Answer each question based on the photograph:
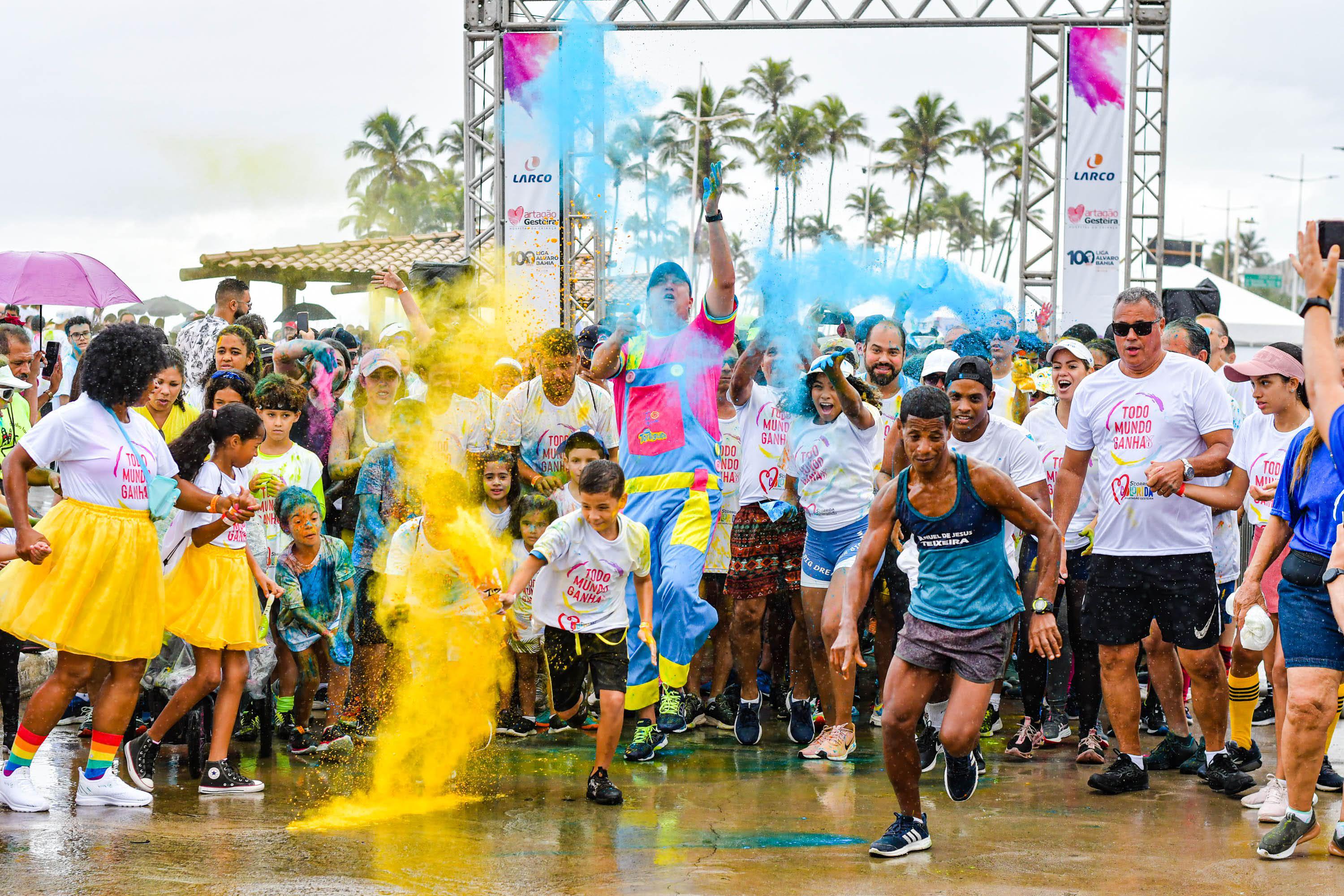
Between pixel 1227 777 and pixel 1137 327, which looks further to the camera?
pixel 1137 327

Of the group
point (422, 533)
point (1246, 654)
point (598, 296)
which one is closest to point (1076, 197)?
point (598, 296)

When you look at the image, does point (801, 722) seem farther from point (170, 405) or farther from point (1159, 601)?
point (170, 405)

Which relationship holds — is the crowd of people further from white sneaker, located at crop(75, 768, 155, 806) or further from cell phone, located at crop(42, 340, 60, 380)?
cell phone, located at crop(42, 340, 60, 380)

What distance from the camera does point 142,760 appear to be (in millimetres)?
5898

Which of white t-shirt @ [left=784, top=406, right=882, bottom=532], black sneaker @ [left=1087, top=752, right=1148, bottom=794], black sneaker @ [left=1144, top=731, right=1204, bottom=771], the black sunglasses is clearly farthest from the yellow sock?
white t-shirt @ [left=784, top=406, right=882, bottom=532]

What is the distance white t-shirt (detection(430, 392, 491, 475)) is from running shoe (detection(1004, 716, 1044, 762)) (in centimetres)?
326

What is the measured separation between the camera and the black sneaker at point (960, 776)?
17.0ft

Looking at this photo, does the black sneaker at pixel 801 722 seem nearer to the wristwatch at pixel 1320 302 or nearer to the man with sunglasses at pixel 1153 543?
the man with sunglasses at pixel 1153 543

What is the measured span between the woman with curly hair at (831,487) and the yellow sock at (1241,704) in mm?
1847

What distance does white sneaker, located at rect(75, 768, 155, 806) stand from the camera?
219 inches

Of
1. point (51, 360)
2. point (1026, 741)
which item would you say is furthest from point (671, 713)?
point (51, 360)

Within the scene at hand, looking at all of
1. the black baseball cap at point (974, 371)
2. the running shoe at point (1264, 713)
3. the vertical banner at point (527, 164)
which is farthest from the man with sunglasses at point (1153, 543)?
the vertical banner at point (527, 164)

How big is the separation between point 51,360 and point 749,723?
720 centimetres

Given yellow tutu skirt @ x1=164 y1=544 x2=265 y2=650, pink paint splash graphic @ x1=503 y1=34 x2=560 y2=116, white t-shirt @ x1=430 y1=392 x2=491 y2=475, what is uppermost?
pink paint splash graphic @ x1=503 y1=34 x2=560 y2=116
